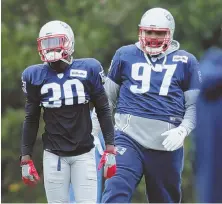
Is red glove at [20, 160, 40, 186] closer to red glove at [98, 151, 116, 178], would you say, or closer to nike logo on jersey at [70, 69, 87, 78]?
red glove at [98, 151, 116, 178]

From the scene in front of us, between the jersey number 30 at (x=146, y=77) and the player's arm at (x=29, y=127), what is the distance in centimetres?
59

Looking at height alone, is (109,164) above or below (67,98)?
below

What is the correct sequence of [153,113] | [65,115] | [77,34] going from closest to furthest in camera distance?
[65,115] → [153,113] → [77,34]

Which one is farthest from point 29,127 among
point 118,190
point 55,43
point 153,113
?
point 153,113

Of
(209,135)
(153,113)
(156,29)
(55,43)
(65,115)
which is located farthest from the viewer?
(156,29)

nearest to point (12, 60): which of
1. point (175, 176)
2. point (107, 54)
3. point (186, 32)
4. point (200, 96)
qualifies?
point (107, 54)

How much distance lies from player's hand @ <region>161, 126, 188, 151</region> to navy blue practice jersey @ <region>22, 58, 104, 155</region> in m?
0.43

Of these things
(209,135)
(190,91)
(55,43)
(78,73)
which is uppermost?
(209,135)

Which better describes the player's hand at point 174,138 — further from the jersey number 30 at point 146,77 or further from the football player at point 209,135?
the football player at point 209,135

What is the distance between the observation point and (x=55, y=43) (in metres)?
5.63

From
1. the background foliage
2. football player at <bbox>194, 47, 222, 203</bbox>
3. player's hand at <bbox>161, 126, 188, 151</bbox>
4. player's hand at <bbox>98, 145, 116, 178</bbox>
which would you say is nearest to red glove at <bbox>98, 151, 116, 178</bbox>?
player's hand at <bbox>98, 145, 116, 178</bbox>

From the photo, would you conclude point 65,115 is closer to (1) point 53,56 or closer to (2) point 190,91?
(1) point 53,56

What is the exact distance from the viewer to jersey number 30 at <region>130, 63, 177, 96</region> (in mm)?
5793

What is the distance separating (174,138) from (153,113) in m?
0.21
